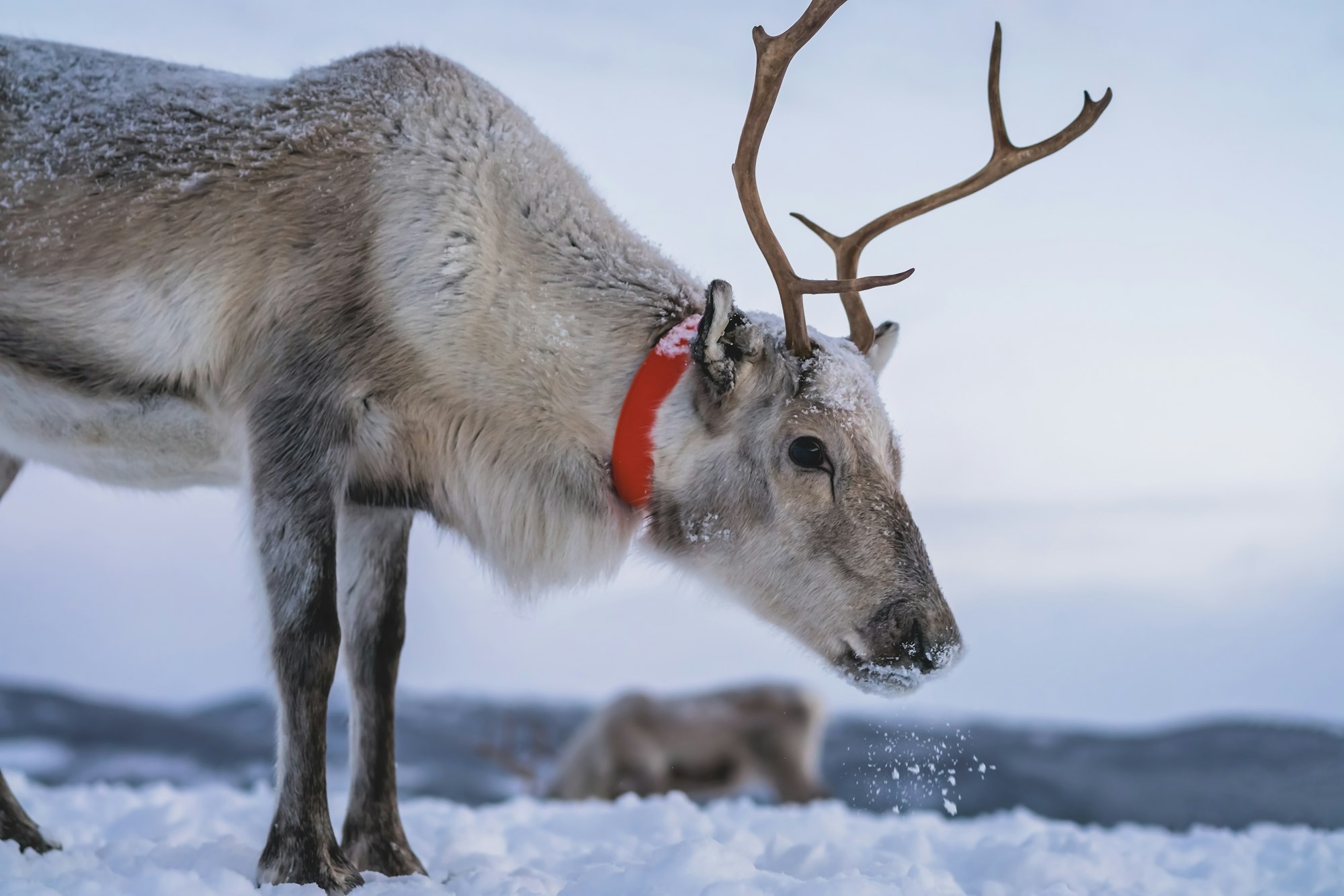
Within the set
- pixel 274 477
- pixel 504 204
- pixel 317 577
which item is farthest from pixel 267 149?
pixel 317 577

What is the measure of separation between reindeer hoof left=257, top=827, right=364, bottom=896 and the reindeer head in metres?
1.28

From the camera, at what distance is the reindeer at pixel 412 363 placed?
10.4ft

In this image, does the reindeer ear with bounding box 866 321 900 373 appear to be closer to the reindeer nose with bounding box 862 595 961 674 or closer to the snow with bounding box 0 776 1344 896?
the reindeer nose with bounding box 862 595 961 674

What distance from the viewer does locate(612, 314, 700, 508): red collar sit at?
131 inches

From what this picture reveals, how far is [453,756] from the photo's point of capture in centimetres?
1187

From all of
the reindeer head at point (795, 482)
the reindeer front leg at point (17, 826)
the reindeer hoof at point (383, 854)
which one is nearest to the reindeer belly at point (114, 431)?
the reindeer front leg at point (17, 826)

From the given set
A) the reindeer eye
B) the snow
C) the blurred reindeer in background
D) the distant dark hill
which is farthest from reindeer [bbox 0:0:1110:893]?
the blurred reindeer in background

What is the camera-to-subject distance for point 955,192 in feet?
12.2

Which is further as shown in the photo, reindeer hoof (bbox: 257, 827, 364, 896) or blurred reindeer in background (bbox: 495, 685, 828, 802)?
blurred reindeer in background (bbox: 495, 685, 828, 802)

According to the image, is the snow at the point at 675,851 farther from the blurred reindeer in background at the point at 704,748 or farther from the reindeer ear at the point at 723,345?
the blurred reindeer in background at the point at 704,748

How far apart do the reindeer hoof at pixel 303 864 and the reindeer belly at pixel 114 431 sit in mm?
1151

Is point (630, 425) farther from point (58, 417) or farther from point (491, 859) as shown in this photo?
point (58, 417)

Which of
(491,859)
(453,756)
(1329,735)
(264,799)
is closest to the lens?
(491,859)

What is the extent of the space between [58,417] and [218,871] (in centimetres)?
161
